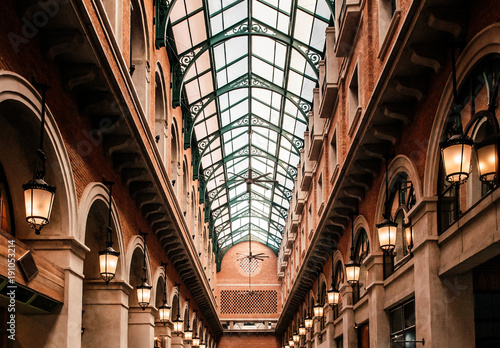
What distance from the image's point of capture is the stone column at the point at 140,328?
17.8 metres

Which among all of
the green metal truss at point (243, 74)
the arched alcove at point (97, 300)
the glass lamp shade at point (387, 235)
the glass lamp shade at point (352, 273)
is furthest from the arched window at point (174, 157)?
the glass lamp shade at point (387, 235)

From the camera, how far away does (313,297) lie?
29.2m

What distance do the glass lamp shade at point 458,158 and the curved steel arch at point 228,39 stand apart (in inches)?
590

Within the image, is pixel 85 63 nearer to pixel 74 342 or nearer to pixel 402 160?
pixel 74 342

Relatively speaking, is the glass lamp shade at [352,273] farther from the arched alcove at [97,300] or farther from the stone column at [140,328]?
the stone column at [140,328]

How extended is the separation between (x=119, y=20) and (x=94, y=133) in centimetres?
248

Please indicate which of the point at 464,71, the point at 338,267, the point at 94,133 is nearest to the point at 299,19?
the point at 338,267

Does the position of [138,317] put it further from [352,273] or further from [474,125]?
[474,125]

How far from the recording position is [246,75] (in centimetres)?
2880

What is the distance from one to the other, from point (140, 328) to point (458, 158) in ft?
42.0

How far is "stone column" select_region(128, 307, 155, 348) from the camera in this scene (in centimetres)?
1784

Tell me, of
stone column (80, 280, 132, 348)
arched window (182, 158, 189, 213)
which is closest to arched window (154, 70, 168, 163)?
stone column (80, 280, 132, 348)

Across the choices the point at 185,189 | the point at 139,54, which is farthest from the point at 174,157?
the point at 139,54

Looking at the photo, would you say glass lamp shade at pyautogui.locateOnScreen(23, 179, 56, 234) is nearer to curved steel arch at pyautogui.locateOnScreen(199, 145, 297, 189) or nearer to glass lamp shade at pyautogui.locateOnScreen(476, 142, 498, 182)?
glass lamp shade at pyautogui.locateOnScreen(476, 142, 498, 182)
